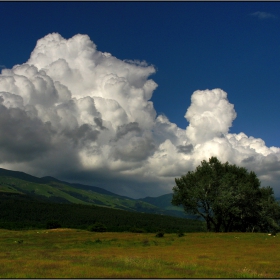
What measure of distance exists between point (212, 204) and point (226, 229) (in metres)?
14.8

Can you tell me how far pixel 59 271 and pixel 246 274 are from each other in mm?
14681

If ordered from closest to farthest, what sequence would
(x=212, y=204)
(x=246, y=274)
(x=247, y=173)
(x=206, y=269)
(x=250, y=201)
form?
(x=246, y=274) < (x=206, y=269) < (x=212, y=204) < (x=250, y=201) < (x=247, y=173)

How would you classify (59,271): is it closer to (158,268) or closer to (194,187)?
(158,268)

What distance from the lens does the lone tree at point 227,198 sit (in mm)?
83875

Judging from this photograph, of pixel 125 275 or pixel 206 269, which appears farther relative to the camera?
pixel 206 269

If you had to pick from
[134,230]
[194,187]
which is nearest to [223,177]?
[194,187]

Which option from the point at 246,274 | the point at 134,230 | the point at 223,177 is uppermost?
the point at 223,177

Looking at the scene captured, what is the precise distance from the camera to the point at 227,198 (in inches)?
3187

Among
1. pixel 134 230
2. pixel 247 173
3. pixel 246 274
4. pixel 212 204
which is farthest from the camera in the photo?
pixel 134 230

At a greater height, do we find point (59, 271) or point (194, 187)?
point (194, 187)

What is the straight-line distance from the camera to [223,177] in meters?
87.2

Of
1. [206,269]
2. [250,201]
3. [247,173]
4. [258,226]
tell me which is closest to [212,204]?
[250,201]

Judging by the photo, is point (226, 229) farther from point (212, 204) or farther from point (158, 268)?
point (158, 268)

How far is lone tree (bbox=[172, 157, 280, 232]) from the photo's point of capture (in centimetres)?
8388
